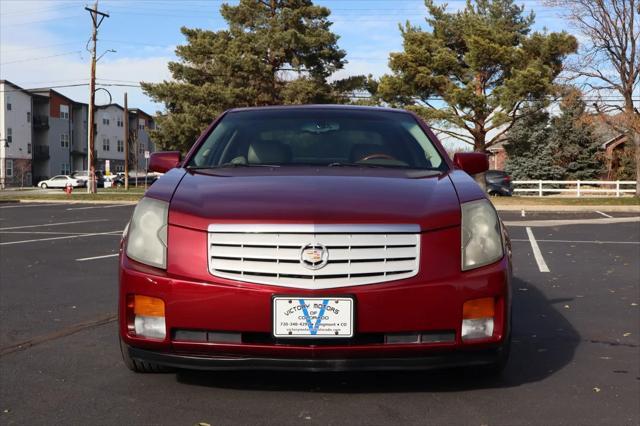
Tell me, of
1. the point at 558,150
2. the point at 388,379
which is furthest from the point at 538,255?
the point at 558,150

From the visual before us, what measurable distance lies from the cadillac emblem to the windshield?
122cm

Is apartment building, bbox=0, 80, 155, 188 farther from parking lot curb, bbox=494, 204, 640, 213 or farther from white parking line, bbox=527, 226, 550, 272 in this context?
white parking line, bbox=527, 226, 550, 272

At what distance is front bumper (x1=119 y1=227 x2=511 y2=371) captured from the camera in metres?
2.88

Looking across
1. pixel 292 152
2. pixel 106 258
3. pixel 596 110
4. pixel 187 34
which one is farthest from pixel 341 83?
pixel 292 152

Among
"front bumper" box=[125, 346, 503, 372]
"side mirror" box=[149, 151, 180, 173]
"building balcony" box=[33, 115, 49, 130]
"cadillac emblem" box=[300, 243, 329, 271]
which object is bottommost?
"front bumper" box=[125, 346, 503, 372]

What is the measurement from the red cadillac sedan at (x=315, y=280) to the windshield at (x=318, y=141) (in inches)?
39.4

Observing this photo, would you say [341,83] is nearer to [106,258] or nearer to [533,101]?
[533,101]

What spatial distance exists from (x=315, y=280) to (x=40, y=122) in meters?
71.5

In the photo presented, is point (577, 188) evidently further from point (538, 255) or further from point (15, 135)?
point (15, 135)

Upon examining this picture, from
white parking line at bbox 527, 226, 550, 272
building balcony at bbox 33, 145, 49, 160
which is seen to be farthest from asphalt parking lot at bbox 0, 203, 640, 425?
building balcony at bbox 33, 145, 49, 160

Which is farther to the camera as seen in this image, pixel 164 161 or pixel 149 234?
pixel 164 161

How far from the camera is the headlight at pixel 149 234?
10.0 feet

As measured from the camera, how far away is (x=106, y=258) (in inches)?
356

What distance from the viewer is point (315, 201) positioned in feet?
10.1
